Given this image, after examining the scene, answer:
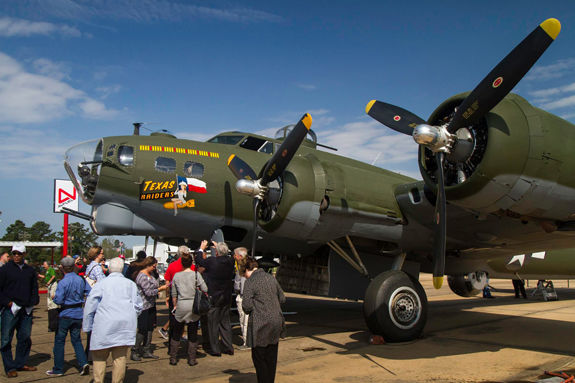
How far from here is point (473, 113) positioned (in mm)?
6219

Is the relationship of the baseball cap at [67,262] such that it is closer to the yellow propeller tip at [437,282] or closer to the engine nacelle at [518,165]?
the yellow propeller tip at [437,282]

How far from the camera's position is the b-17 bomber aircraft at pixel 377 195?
6227 mm

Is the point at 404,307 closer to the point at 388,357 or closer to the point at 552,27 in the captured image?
the point at 388,357

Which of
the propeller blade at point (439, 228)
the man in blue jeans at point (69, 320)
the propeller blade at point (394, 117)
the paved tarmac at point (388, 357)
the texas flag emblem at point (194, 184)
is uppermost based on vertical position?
the propeller blade at point (394, 117)

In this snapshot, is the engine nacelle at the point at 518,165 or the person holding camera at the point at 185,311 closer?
the engine nacelle at the point at 518,165

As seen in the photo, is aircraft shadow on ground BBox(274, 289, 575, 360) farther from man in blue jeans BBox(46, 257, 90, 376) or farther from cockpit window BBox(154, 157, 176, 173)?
cockpit window BBox(154, 157, 176, 173)

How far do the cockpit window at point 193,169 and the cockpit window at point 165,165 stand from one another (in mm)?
286

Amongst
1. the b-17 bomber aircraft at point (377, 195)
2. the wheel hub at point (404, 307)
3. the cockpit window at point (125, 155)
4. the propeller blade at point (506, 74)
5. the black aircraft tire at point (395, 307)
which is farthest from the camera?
the cockpit window at point (125, 155)

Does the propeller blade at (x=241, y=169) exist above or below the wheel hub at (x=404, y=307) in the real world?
above

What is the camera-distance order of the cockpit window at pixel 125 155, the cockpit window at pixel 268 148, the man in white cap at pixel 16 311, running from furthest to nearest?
the cockpit window at pixel 268 148
the cockpit window at pixel 125 155
the man in white cap at pixel 16 311

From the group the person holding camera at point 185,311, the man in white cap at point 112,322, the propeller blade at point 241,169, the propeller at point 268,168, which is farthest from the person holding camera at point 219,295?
the man in white cap at point 112,322

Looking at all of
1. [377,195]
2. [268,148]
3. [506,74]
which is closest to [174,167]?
[268,148]

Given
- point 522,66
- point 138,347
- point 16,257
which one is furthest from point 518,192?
point 16,257

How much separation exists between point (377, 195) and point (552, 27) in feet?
13.9
